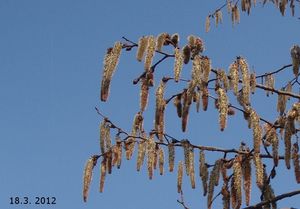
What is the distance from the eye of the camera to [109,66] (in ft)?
11.5

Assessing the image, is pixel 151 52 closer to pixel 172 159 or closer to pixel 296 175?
pixel 172 159

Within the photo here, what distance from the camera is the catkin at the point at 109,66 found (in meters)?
3.39

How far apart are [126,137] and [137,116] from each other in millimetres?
212

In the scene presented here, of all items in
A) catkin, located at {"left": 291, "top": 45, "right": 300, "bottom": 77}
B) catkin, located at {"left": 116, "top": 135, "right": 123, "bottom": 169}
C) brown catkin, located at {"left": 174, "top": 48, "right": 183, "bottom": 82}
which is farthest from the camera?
catkin, located at {"left": 116, "top": 135, "right": 123, "bottom": 169}

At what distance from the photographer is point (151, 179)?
152 inches

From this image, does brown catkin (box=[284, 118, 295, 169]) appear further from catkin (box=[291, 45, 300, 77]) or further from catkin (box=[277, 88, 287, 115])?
catkin (box=[277, 88, 287, 115])

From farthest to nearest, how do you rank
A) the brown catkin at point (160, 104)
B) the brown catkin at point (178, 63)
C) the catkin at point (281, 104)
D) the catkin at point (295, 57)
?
the catkin at point (281, 104) → the catkin at point (295, 57) → the brown catkin at point (160, 104) → the brown catkin at point (178, 63)

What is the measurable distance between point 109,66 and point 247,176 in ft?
3.68

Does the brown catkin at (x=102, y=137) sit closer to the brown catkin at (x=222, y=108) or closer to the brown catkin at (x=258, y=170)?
the brown catkin at (x=222, y=108)

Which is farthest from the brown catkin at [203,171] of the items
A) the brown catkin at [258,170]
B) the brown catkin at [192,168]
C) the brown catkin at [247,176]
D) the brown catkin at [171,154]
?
the brown catkin at [258,170]

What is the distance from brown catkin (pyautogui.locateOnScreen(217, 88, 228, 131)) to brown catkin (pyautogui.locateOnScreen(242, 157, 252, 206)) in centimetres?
42

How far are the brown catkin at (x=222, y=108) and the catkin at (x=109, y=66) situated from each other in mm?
683

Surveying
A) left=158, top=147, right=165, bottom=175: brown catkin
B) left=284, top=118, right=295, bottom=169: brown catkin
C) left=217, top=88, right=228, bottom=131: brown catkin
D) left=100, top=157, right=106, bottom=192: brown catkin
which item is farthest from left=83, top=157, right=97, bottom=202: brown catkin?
left=284, top=118, right=295, bottom=169: brown catkin

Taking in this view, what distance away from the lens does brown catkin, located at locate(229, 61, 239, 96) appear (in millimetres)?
3648
